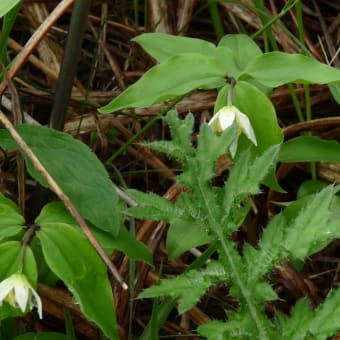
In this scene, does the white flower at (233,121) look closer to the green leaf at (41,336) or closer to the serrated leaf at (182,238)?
the serrated leaf at (182,238)

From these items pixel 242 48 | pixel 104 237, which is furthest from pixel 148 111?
pixel 104 237

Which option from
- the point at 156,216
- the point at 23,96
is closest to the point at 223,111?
the point at 156,216

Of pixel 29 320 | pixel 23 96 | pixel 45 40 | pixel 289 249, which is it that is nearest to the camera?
pixel 289 249

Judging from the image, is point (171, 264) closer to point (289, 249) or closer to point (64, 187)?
point (64, 187)

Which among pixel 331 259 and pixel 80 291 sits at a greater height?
pixel 80 291

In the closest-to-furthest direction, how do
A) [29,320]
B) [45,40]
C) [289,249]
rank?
[289,249] → [29,320] → [45,40]

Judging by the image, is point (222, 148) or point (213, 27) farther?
point (213, 27)
